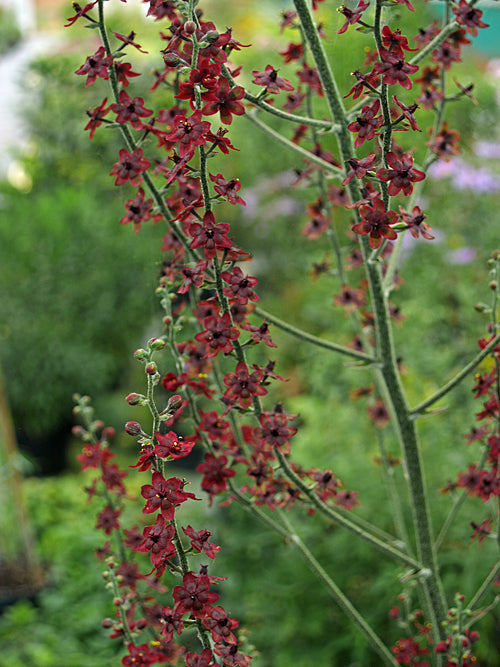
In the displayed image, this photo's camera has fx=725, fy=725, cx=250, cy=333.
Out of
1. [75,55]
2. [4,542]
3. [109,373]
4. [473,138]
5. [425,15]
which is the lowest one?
[4,542]

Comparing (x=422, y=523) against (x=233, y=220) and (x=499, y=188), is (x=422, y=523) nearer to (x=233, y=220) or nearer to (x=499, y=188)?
Answer: (x=499, y=188)

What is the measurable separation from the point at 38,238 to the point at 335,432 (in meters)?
1.63

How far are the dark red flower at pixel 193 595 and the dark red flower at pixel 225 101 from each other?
0.36m

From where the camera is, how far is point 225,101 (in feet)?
1.96

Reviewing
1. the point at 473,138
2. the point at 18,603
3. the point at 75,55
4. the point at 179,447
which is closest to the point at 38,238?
the point at 75,55

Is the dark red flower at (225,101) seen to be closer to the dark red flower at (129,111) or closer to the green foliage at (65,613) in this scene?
the dark red flower at (129,111)

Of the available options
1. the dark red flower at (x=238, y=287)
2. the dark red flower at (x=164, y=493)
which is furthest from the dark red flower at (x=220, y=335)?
the dark red flower at (x=164, y=493)

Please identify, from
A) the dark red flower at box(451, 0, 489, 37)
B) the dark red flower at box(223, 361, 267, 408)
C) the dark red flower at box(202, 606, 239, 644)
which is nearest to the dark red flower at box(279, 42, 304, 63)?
the dark red flower at box(451, 0, 489, 37)

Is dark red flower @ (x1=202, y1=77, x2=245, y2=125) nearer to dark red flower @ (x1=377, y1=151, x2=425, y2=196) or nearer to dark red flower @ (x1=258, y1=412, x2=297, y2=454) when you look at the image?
dark red flower @ (x1=377, y1=151, x2=425, y2=196)

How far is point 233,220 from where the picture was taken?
4289 mm

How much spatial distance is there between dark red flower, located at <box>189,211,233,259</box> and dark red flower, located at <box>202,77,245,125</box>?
0.27ft

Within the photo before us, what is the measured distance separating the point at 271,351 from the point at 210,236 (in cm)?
231

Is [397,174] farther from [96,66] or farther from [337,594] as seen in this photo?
[337,594]

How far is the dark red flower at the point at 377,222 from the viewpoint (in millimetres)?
612
